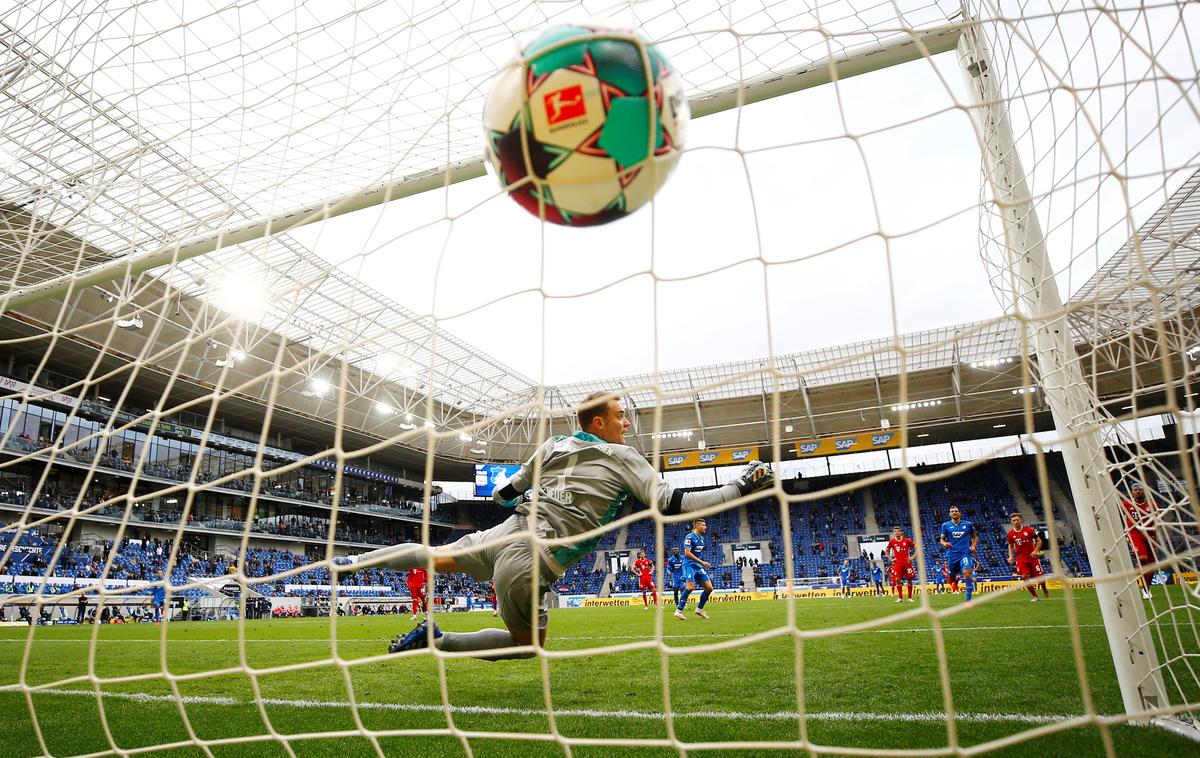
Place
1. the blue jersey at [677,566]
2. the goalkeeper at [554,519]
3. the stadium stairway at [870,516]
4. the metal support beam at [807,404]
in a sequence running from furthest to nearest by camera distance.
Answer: the stadium stairway at [870,516], the metal support beam at [807,404], the blue jersey at [677,566], the goalkeeper at [554,519]

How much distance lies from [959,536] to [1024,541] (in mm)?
853

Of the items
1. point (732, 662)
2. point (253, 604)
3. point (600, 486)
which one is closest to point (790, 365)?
point (253, 604)

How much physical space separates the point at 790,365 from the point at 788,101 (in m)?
23.6

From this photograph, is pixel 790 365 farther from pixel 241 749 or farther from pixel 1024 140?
pixel 241 749

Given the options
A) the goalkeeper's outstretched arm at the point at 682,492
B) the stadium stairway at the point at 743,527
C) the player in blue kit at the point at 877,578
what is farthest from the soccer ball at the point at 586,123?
the stadium stairway at the point at 743,527

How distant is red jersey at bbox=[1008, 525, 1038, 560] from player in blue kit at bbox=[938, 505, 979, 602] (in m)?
0.54

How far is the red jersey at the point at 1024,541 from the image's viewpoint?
10.1 metres

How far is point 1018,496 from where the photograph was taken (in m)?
27.8

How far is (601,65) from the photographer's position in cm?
222

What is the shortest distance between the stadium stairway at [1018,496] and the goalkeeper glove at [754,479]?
2779 cm

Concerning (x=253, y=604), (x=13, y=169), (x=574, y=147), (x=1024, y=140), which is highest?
(x=13, y=169)

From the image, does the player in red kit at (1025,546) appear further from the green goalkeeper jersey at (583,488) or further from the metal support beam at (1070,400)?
the green goalkeeper jersey at (583,488)

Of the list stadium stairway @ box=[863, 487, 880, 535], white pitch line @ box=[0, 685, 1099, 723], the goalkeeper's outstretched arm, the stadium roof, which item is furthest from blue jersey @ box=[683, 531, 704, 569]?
stadium stairway @ box=[863, 487, 880, 535]

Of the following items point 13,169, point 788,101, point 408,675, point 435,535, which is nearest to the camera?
point 788,101
